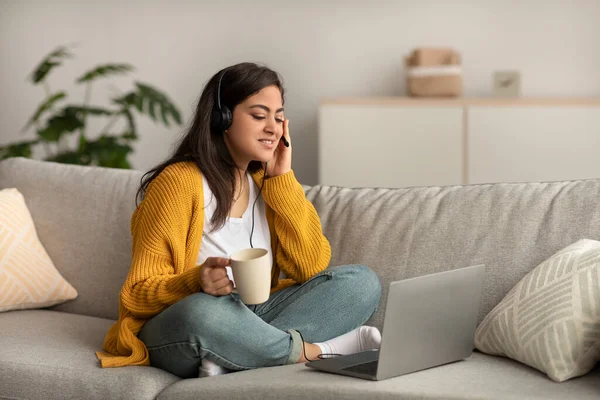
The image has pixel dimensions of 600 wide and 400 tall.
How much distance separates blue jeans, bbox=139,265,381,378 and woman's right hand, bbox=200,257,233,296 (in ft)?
0.15

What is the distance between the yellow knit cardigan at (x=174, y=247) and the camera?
75.2 inches

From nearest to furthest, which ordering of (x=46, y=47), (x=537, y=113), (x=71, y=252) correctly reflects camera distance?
(x=71, y=252) → (x=537, y=113) → (x=46, y=47)

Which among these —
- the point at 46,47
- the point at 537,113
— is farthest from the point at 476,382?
the point at 46,47

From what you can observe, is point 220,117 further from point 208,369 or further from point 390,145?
point 390,145

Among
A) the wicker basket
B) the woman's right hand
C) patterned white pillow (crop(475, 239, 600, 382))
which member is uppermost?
the wicker basket

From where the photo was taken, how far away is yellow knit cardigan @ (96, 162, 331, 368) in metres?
1.91

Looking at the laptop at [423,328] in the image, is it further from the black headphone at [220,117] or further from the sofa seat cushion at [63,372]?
the black headphone at [220,117]

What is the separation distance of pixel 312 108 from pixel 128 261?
2.12 meters

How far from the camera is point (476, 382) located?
1647mm

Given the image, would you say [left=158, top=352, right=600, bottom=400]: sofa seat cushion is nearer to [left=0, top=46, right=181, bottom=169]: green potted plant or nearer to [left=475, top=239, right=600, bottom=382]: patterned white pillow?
[left=475, top=239, right=600, bottom=382]: patterned white pillow

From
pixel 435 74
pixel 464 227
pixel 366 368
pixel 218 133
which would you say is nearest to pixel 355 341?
pixel 366 368

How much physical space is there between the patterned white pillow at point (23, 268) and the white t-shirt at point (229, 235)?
2.03 feet

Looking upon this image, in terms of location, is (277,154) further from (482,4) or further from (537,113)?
(482,4)

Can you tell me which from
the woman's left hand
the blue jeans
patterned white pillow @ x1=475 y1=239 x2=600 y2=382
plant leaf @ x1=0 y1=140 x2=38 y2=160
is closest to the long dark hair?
the woman's left hand
